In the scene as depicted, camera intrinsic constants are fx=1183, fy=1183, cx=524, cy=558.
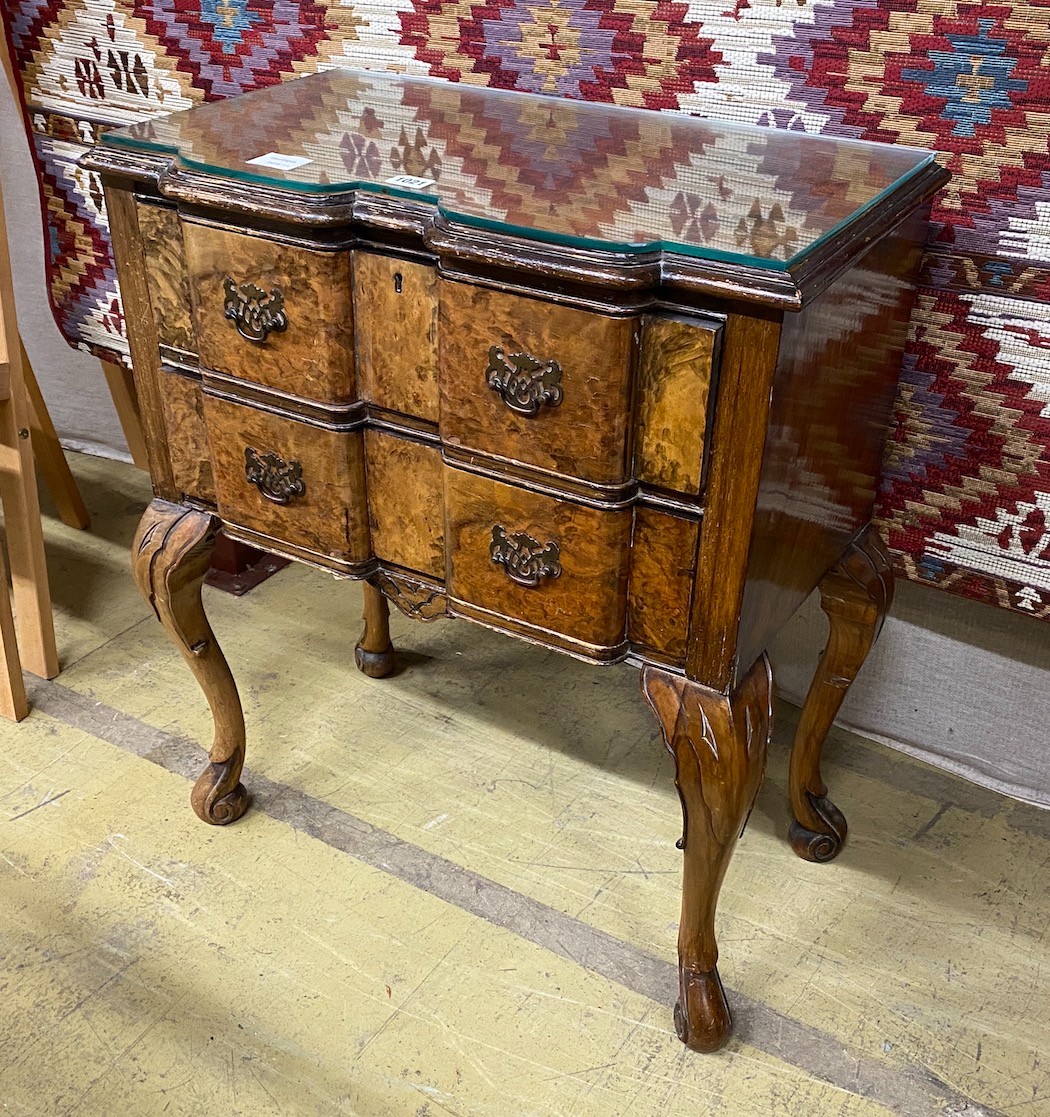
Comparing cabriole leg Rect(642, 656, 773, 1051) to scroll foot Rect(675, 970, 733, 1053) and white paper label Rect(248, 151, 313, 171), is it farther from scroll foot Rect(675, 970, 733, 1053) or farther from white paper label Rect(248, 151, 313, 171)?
white paper label Rect(248, 151, 313, 171)

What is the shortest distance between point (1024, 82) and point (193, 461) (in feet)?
3.56

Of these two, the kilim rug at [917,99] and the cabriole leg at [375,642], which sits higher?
the kilim rug at [917,99]

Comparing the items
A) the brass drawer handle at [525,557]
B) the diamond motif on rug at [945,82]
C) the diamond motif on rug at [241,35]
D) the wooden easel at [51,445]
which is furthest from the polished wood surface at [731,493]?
the wooden easel at [51,445]

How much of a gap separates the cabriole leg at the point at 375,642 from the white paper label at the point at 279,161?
2.80ft

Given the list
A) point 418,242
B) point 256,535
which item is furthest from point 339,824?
point 418,242

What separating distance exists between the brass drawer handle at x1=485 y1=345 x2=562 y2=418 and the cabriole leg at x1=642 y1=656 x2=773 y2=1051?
0.32 metres

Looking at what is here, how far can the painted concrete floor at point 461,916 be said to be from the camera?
1.43 meters

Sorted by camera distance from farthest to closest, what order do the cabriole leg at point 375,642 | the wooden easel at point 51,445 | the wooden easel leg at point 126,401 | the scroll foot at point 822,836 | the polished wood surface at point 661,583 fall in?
the wooden easel leg at point 126,401
the wooden easel at point 51,445
the cabriole leg at point 375,642
the scroll foot at point 822,836
the polished wood surface at point 661,583

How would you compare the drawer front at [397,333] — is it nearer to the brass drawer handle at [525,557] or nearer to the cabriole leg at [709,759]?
the brass drawer handle at [525,557]

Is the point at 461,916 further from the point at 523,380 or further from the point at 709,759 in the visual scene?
the point at 523,380

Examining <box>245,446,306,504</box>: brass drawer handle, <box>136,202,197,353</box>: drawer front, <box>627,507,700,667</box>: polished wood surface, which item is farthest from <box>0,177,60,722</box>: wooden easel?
<box>627,507,700,667</box>: polished wood surface

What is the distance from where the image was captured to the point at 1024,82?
132 centimetres

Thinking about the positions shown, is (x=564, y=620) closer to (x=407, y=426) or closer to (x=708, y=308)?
(x=407, y=426)

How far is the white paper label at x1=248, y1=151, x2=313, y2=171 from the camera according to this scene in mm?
1275
